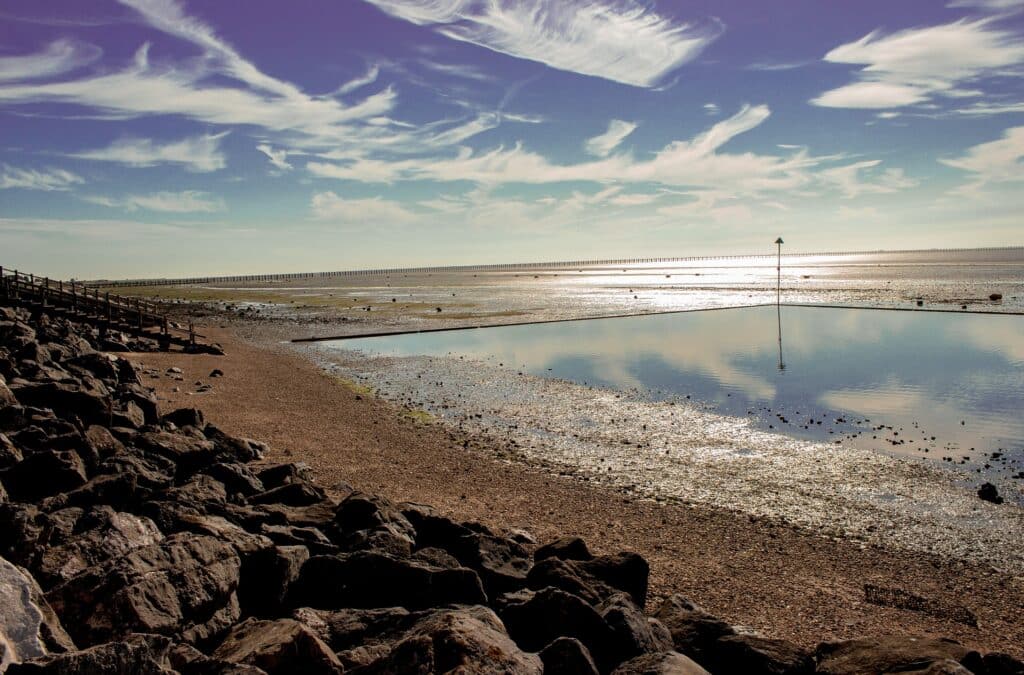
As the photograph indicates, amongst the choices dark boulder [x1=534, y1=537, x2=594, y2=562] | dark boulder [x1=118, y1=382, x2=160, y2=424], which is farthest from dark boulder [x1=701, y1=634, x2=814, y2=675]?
dark boulder [x1=118, y1=382, x2=160, y2=424]

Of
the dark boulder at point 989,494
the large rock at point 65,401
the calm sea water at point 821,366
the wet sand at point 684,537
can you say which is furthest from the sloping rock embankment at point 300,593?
the calm sea water at point 821,366

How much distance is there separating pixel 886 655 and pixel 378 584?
641cm

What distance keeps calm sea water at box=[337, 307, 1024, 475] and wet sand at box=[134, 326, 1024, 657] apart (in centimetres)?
828

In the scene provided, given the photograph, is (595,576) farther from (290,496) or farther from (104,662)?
(104,662)

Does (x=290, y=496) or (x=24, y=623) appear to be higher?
(x=24, y=623)

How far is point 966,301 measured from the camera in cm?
7144

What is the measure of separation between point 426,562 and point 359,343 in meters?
42.2

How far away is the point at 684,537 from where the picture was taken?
14367 mm

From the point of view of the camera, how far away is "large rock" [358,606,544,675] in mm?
6402

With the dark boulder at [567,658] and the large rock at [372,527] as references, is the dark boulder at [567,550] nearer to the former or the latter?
the large rock at [372,527]

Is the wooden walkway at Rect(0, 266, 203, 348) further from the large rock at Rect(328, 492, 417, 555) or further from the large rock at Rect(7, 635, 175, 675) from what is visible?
the large rock at Rect(7, 635, 175, 675)

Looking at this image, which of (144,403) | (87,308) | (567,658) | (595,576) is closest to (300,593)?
(567,658)

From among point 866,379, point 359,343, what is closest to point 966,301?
point 866,379

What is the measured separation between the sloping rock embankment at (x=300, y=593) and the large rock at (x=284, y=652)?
0.7 inches
